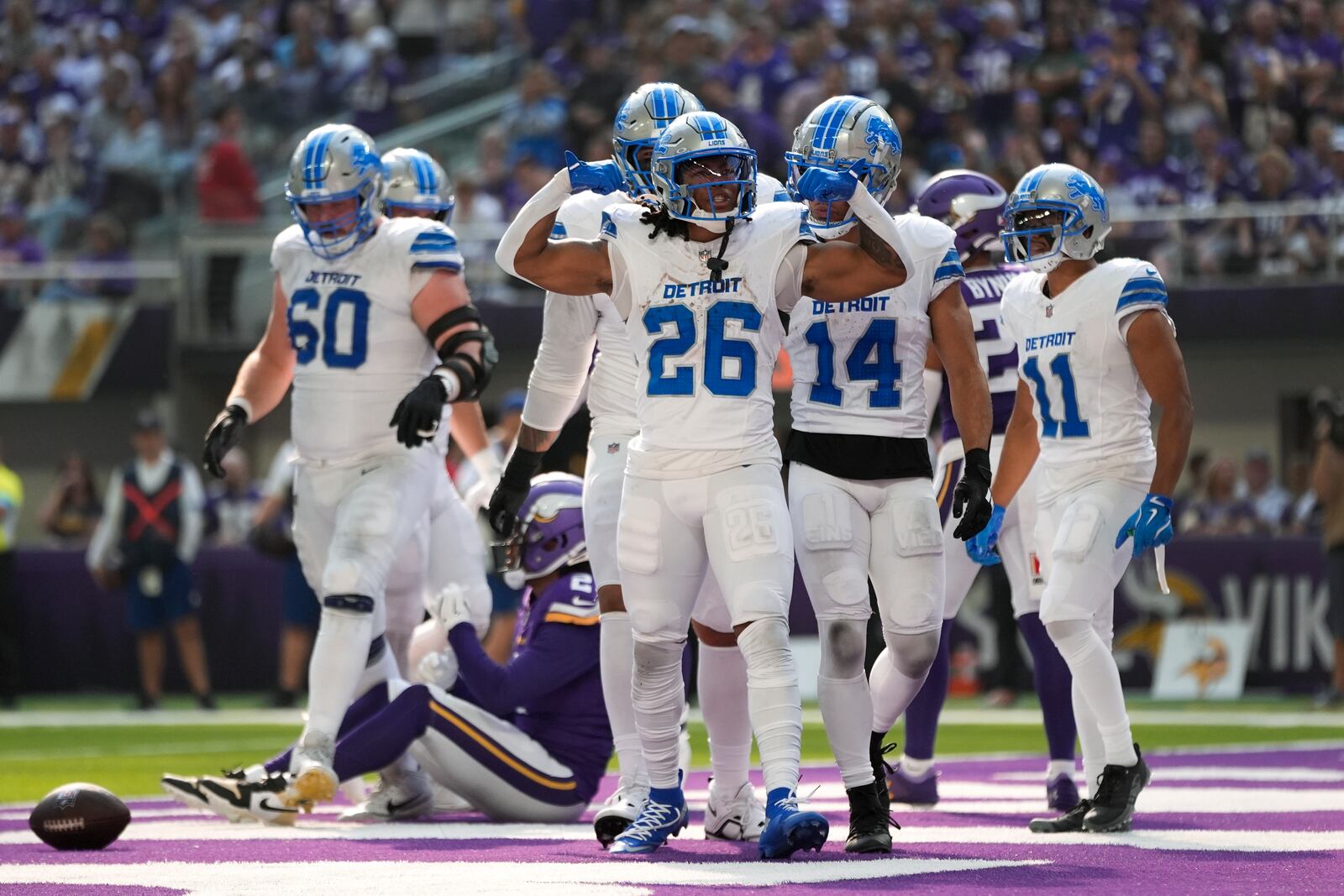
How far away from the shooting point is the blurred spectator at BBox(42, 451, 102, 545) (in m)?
15.9

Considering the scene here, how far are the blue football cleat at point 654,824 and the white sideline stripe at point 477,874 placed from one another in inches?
8.0

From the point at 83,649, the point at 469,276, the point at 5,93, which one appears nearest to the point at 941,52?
the point at 469,276

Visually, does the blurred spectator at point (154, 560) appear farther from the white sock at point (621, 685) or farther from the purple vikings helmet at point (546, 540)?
the white sock at point (621, 685)

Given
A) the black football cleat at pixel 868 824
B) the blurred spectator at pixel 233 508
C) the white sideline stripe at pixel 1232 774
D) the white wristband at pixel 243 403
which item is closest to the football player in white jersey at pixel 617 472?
the black football cleat at pixel 868 824

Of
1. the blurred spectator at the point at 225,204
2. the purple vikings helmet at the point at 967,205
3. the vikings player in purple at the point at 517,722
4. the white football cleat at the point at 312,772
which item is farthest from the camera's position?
the blurred spectator at the point at 225,204

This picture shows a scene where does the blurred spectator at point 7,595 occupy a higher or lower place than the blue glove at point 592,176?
lower

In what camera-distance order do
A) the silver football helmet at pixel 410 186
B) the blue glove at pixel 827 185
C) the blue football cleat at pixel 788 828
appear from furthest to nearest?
the silver football helmet at pixel 410 186
the blue glove at pixel 827 185
the blue football cleat at pixel 788 828

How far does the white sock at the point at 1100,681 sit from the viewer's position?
603 cm

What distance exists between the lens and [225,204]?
16766mm

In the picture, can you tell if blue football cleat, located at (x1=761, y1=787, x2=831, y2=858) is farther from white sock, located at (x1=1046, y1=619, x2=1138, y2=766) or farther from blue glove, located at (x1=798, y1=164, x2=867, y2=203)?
blue glove, located at (x1=798, y1=164, x2=867, y2=203)

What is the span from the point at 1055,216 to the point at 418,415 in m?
2.00

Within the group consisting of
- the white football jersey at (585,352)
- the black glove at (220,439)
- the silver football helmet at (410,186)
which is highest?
the silver football helmet at (410,186)

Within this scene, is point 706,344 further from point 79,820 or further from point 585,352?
point 79,820

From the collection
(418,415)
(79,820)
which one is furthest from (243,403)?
(79,820)
